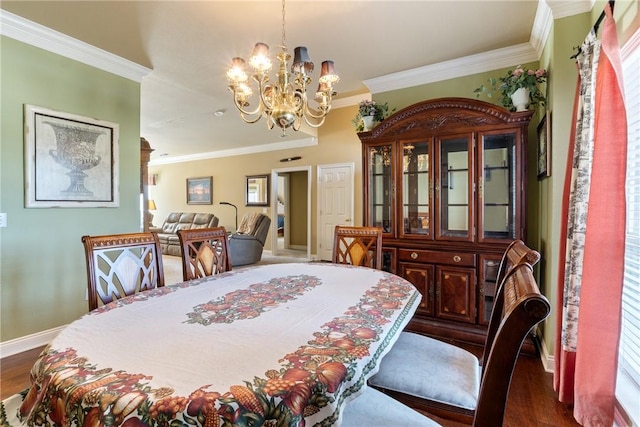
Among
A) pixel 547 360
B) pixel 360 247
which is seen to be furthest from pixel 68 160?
pixel 547 360

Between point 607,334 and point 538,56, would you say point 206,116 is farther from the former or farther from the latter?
point 607,334

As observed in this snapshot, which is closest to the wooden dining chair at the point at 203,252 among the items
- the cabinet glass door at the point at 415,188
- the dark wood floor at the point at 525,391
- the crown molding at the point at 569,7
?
the dark wood floor at the point at 525,391

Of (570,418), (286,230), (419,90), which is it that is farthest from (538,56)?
(286,230)

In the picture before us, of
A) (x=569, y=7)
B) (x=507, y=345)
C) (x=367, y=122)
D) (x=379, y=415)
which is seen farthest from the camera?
(x=367, y=122)

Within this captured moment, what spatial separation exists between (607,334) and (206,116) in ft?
17.5

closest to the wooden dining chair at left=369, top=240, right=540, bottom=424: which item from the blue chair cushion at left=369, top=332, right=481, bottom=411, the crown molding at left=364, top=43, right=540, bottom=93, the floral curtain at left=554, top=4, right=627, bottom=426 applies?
the blue chair cushion at left=369, top=332, right=481, bottom=411

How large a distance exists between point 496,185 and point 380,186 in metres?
1.06

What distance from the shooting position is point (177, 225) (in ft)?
25.8

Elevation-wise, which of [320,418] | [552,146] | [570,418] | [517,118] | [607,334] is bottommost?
[570,418]

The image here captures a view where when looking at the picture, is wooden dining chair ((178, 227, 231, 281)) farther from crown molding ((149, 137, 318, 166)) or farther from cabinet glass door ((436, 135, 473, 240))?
crown molding ((149, 137, 318, 166))

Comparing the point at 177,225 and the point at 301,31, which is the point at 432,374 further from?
the point at 177,225

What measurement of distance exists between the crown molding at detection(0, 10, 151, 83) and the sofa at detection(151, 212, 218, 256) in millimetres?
4380

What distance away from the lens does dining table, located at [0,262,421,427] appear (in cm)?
65

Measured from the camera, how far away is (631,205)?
1.61 meters
